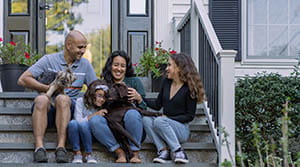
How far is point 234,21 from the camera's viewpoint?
6543 mm

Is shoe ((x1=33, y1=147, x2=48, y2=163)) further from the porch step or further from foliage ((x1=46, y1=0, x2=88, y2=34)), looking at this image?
foliage ((x1=46, y1=0, x2=88, y2=34))

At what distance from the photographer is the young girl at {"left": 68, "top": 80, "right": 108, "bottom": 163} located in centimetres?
408

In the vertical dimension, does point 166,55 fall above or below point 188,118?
above

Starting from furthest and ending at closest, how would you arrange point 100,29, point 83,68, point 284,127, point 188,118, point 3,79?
point 100,29 → point 3,79 → point 83,68 → point 188,118 → point 284,127

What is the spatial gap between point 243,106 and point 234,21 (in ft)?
4.16

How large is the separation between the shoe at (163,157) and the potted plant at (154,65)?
1578mm

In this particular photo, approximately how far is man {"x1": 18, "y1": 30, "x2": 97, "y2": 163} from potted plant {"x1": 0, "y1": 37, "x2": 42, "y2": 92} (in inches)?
48.2

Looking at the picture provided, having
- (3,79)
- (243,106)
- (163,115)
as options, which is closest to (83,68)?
(163,115)

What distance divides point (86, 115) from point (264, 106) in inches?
84.7

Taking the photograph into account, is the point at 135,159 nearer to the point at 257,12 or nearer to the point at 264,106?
the point at 264,106

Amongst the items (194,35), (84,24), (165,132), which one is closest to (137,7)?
(84,24)

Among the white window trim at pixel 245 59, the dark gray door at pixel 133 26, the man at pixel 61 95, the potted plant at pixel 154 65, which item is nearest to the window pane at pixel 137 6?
the dark gray door at pixel 133 26

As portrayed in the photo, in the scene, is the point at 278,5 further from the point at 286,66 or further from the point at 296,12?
the point at 286,66

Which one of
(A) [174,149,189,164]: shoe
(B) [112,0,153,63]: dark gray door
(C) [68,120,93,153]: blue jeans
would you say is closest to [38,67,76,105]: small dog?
(C) [68,120,93,153]: blue jeans
